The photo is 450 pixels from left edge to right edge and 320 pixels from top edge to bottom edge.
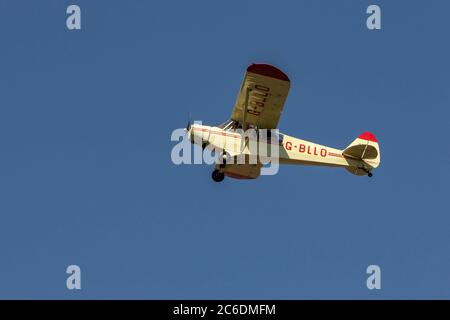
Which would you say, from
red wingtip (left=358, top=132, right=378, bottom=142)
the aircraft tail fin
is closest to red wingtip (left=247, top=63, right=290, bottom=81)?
the aircraft tail fin

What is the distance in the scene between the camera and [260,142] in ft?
77.6

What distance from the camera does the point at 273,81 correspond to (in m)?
22.1

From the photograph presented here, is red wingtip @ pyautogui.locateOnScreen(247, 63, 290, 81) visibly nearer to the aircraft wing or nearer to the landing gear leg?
the aircraft wing

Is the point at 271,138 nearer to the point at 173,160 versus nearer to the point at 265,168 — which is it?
the point at 265,168

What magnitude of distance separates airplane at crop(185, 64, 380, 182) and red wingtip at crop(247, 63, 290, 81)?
0.90 ft

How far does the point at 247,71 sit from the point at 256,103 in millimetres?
1313

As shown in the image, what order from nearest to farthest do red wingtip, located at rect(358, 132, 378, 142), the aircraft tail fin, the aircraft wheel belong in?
the aircraft wheel
the aircraft tail fin
red wingtip, located at rect(358, 132, 378, 142)

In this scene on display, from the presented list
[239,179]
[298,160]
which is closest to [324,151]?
[298,160]

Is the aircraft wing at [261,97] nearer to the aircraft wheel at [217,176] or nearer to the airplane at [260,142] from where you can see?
the airplane at [260,142]

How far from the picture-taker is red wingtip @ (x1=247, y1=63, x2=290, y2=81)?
21797 millimetres

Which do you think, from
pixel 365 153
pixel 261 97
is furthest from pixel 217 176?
pixel 365 153

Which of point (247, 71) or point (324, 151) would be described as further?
point (324, 151)

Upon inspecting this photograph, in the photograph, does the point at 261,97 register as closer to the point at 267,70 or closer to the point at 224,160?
the point at 267,70

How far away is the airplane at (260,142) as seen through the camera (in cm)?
2281
